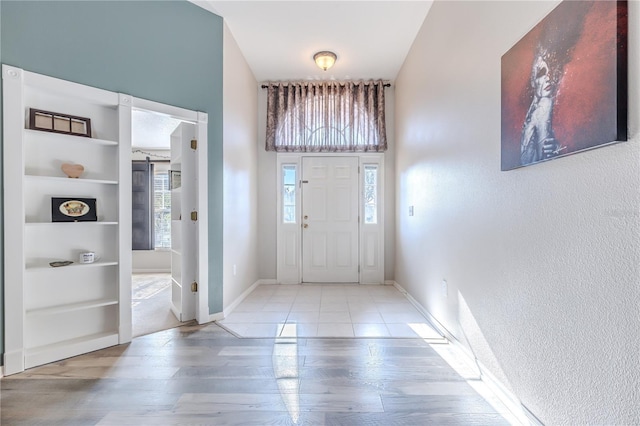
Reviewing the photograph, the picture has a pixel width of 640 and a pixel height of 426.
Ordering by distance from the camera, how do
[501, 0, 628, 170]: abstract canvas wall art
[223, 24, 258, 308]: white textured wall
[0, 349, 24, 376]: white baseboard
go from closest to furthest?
[501, 0, 628, 170]: abstract canvas wall art → [0, 349, 24, 376]: white baseboard → [223, 24, 258, 308]: white textured wall

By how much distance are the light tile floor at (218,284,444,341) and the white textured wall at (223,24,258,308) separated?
354 millimetres

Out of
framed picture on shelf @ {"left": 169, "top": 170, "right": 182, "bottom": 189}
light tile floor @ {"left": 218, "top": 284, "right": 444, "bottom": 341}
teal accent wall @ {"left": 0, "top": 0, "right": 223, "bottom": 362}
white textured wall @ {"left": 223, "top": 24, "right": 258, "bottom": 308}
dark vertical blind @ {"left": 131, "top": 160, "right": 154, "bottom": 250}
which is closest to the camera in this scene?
teal accent wall @ {"left": 0, "top": 0, "right": 223, "bottom": 362}

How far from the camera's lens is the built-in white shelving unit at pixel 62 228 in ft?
6.31

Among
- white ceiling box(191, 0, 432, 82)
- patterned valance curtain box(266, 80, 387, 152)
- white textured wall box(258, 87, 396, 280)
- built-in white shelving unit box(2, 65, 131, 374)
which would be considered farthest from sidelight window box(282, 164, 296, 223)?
built-in white shelving unit box(2, 65, 131, 374)

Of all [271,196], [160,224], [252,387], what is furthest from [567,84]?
[160,224]

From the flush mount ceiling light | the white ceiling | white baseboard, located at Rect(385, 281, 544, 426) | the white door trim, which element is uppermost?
the white ceiling

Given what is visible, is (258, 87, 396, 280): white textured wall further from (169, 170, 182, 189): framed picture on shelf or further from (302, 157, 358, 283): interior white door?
(169, 170, 182, 189): framed picture on shelf

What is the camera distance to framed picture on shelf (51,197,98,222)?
7.02ft

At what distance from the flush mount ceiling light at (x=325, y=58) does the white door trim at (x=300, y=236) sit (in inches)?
49.9

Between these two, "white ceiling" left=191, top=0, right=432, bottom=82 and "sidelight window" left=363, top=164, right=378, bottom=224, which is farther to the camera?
"sidelight window" left=363, top=164, right=378, bottom=224

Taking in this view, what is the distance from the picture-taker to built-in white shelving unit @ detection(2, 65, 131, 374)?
6.31 feet

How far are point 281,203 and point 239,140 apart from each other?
1.27 m

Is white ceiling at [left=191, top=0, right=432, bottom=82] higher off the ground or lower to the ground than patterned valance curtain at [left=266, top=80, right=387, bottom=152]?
higher

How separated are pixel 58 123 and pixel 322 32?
2627mm
